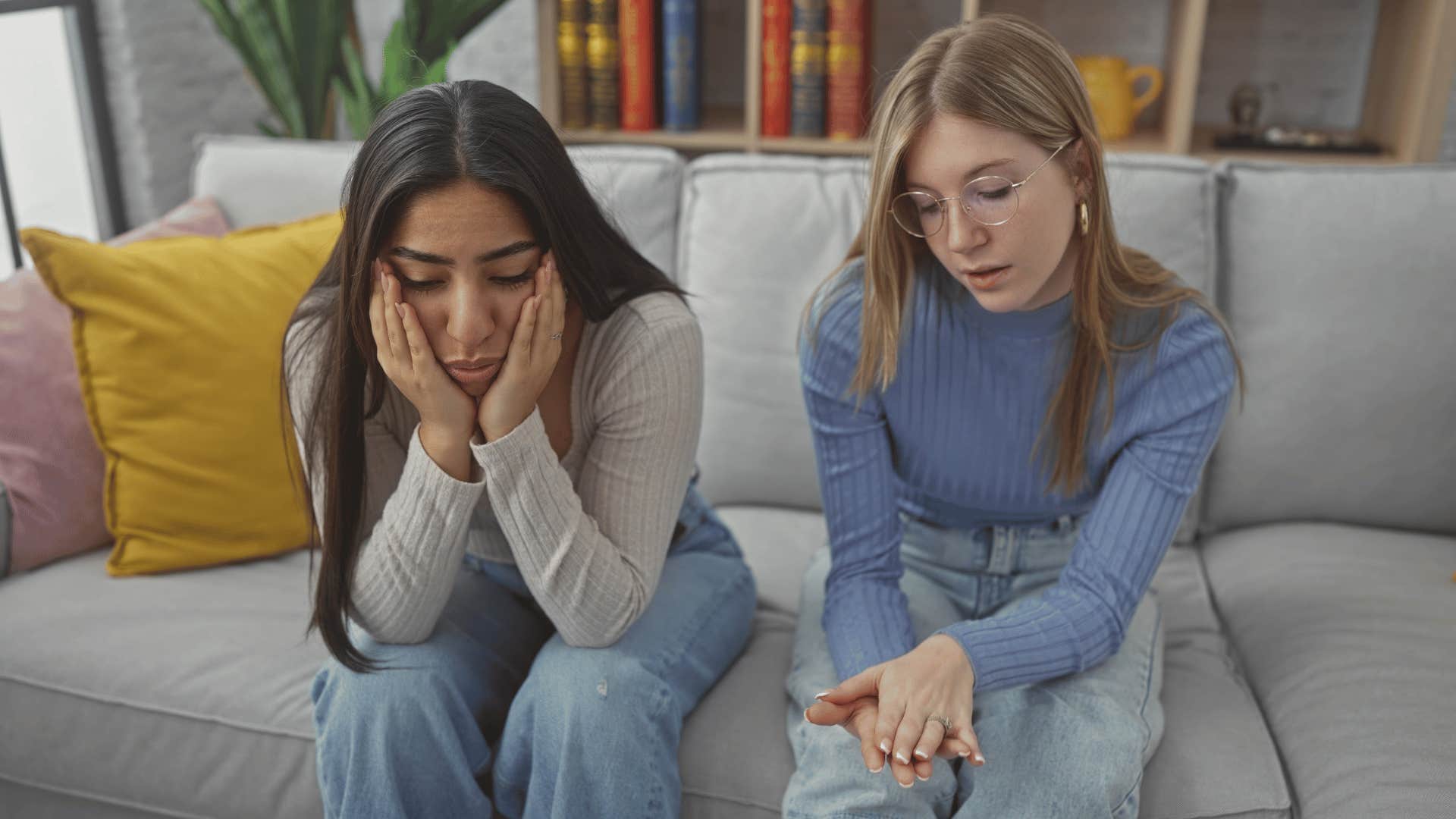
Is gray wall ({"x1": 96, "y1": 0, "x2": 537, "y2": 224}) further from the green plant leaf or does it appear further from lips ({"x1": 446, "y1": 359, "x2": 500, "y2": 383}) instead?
lips ({"x1": 446, "y1": 359, "x2": 500, "y2": 383})

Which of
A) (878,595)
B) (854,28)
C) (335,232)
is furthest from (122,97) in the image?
(878,595)

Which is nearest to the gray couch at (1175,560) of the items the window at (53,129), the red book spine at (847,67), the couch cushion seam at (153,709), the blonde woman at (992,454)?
the couch cushion seam at (153,709)

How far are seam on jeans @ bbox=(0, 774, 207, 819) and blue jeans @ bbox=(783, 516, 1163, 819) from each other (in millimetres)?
690

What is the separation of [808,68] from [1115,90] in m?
0.58

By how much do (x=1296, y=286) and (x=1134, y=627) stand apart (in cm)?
55

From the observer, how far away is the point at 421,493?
1.15 meters

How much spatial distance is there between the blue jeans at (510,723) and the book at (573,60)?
142 centimetres

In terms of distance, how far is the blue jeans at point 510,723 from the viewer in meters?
1.11

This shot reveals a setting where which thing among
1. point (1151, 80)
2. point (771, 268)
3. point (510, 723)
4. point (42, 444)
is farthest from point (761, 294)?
point (1151, 80)

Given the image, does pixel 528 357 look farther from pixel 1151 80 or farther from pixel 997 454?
pixel 1151 80

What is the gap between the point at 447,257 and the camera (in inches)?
42.1

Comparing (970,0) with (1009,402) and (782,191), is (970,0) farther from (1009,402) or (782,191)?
(1009,402)

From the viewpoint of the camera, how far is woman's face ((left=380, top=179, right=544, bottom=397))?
106cm

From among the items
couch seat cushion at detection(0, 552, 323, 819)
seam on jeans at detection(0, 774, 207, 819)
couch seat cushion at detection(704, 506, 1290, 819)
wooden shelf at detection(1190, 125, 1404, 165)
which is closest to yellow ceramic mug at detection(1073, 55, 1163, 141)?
wooden shelf at detection(1190, 125, 1404, 165)
